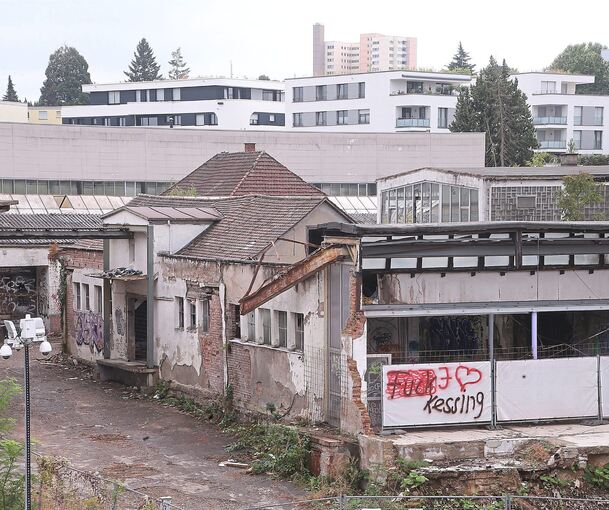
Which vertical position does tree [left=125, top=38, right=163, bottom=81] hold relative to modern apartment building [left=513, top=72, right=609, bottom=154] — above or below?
above

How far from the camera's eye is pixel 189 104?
94.8m

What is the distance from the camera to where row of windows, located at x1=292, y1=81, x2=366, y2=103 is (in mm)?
89188

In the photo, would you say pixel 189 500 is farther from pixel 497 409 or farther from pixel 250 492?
pixel 497 409

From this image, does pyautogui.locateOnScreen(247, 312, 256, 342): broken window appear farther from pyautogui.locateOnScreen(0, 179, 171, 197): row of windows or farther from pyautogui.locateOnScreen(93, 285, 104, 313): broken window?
pyautogui.locateOnScreen(0, 179, 171, 197): row of windows

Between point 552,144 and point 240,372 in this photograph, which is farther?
point 552,144

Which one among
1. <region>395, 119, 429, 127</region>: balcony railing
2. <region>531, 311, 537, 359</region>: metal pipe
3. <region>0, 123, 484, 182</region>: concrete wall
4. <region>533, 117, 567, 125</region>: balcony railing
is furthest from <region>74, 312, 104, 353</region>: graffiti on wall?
<region>533, 117, 567, 125</region>: balcony railing

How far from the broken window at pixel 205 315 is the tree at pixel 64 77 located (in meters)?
118

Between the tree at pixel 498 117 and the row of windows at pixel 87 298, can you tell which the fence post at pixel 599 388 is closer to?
the row of windows at pixel 87 298

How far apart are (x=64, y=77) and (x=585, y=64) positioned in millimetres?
64414

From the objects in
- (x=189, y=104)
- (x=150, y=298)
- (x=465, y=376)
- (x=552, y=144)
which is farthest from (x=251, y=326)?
(x=552, y=144)

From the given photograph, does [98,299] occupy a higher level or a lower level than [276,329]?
higher

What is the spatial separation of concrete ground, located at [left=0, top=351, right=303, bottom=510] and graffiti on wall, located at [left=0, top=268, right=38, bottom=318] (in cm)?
1268

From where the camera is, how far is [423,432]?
21344 mm

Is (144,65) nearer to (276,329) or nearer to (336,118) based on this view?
(336,118)
